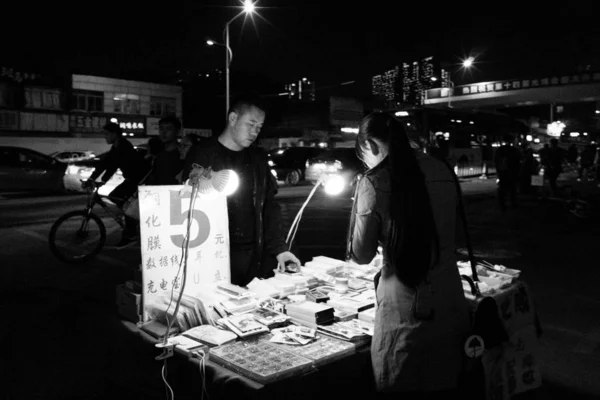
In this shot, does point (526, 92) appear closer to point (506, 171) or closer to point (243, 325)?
point (506, 171)

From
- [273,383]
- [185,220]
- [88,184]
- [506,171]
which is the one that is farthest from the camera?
[506,171]

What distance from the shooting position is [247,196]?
12.3 feet

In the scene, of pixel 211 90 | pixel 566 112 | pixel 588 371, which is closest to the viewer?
pixel 588 371

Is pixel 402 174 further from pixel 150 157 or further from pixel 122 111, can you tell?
pixel 122 111

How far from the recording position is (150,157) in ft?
29.8

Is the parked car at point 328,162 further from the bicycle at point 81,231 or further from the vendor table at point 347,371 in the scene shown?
the vendor table at point 347,371

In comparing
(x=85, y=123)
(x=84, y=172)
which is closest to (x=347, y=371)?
(x=84, y=172)

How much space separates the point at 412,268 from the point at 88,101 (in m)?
38.2

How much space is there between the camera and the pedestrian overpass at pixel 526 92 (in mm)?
38500

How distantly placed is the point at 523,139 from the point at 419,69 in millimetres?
87491

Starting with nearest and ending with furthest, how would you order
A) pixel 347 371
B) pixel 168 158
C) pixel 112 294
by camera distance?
pixel 347 371
pixel 112 294
pixel 168 158

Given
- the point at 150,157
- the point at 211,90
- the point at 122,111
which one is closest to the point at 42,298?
the point at 150,157

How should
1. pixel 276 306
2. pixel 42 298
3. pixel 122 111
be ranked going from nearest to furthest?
pixel 276 306 → pixel 42 298 → pixel 122 111

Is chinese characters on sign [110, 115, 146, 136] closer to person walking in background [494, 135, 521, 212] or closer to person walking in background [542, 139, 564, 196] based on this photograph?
person walking in background [494, 135, 521, 212]
